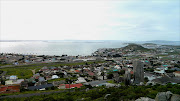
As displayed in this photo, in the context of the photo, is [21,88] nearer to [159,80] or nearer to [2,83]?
[2,83]

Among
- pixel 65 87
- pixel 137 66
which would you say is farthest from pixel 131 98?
pixel 65 87

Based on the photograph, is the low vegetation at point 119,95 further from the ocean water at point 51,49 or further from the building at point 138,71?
the ocean water at point 51,49

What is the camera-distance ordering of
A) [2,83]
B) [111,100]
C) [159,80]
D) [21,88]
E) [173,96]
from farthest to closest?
1. [2,83]
2. [159,80]
3. [21,88]
4. [111,100]
5. [173,96]

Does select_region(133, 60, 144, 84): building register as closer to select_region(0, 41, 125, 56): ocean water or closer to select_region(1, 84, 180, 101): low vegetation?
select_region(1, 84, 180, 101): low vegetation

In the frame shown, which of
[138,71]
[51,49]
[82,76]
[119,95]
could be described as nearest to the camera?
[119,95]

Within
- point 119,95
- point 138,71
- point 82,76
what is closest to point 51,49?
point 82,76

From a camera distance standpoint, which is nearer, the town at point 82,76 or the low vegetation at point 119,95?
the low vegetation at point 119,95

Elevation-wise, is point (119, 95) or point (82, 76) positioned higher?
point (119, 95)

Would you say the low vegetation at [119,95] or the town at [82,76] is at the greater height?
the low vegetation at [119,95]

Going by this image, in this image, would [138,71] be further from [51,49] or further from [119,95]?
[51,49]

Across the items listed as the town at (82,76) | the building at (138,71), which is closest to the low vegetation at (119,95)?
the town at (82,76)

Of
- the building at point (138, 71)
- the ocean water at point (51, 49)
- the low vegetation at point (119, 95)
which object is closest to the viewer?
the low vegetation at point (119, 95)
